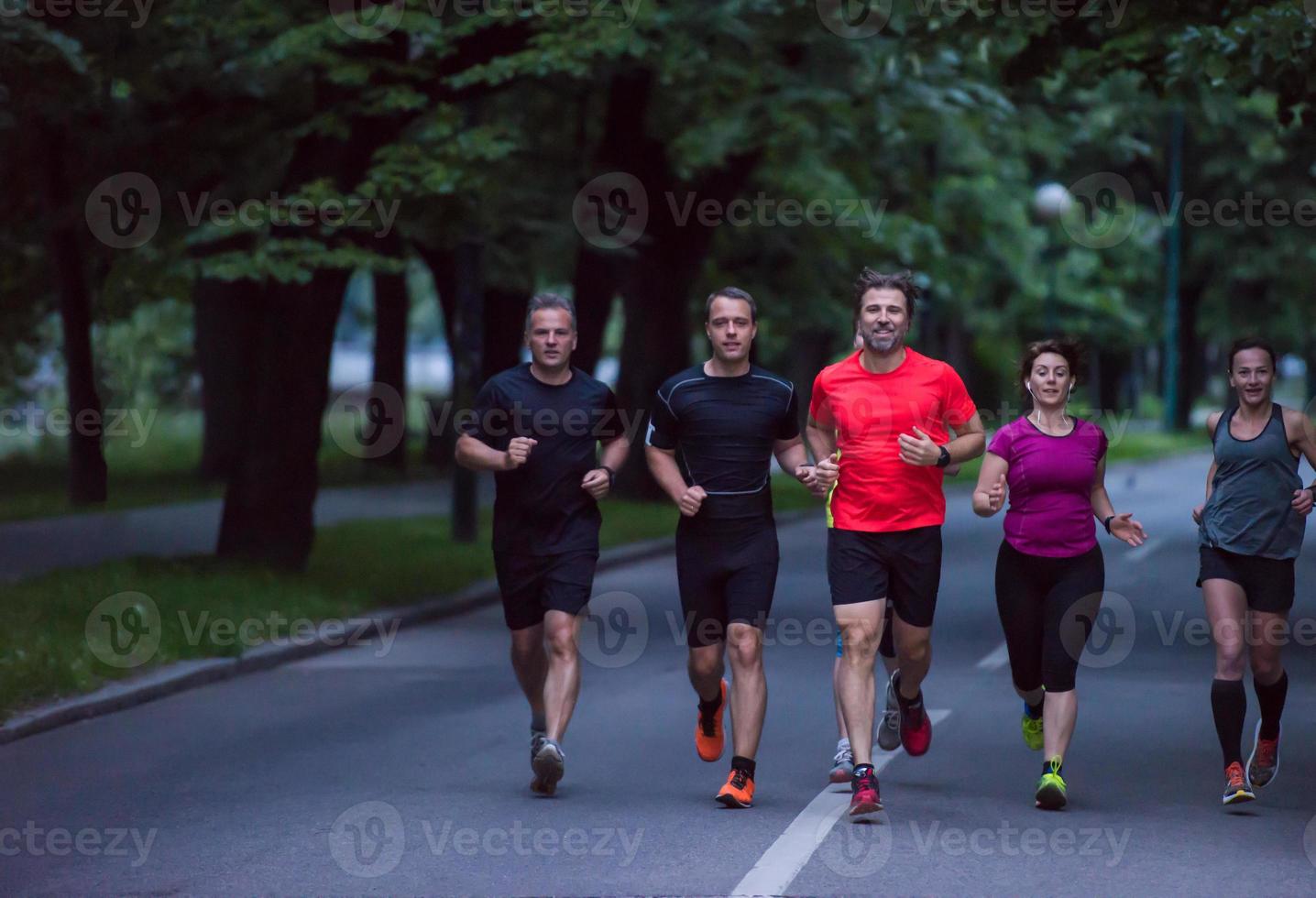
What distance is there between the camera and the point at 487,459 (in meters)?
8.09

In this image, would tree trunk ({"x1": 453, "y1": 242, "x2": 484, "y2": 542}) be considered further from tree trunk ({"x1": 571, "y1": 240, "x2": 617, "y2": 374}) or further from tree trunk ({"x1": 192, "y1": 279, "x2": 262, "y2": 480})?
tree trunk ({"x1": 192, "y1": 279, "x2": 262, "y2": 480})

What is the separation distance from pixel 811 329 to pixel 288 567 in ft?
59.6

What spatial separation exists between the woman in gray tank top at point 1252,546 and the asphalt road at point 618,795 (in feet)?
1.03

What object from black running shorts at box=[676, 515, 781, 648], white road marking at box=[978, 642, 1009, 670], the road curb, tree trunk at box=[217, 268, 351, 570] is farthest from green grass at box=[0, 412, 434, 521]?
black running shorts at box=[676, 515, 781, 648]

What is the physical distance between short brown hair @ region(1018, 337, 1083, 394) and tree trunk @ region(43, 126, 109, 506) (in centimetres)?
1202

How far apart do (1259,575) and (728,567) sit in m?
2.01

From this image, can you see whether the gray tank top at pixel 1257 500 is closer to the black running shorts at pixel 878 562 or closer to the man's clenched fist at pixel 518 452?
the black running shorts at pixel 878 562

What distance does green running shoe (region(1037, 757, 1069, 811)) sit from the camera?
25.4 ft

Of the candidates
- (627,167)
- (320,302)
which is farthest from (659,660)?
(627,167)

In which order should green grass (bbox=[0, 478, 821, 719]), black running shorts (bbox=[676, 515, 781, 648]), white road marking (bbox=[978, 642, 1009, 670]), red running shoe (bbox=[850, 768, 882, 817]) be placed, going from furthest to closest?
white road marking (bbox=[978, 642, 1009, 670]) < green grass (bbox=[0, 478, 821, 719]) < black running shorts (bbox=[676, 515, 781, 648]) < red running shoe (bbox=[850, 768, 882, 817])

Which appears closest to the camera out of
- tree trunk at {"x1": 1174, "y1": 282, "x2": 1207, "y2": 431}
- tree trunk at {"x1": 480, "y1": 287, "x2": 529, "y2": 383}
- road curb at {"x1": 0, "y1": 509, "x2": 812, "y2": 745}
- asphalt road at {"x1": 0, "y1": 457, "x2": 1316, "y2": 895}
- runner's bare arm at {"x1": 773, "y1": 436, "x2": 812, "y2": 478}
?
asphalt road at {"x1": 0, "y1": 457, "x2": 1316, "y2": 895}

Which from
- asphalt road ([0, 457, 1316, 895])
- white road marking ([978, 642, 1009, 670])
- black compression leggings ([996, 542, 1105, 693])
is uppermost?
black compression leggings ([996, 542, 1105, 693])

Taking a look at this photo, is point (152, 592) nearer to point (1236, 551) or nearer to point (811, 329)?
point (1236, 551)

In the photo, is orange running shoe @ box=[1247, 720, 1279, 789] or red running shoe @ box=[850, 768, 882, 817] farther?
orange running shoe @ box=[1247, 720, 1279, 789]
